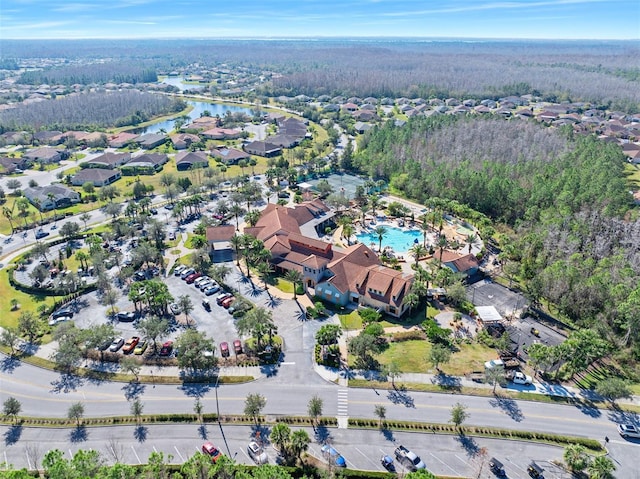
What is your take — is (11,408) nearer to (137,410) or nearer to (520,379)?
(137,410)

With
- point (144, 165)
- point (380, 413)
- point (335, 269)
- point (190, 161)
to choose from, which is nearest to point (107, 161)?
point (144, 165)

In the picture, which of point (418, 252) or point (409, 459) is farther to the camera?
point (418, 252)

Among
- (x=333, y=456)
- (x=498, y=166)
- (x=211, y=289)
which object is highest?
(x=498, y=166)

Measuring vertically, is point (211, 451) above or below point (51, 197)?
below

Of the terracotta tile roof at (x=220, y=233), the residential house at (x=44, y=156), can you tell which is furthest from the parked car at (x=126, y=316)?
the residential house at (x=44, y=156)

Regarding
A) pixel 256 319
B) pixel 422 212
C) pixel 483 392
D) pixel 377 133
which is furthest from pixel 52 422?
pixel 377 133

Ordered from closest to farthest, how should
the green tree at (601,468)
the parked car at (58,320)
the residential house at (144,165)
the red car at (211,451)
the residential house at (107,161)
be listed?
the green tree at (601,468) < the red car at (211,451) < the parked car at (58,320) < the residential house at (144,165) < the residential house at (107,161)

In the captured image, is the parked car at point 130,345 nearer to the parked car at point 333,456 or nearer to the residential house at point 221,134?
the parked car at point 333,456
